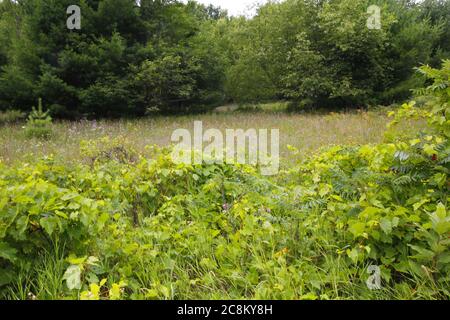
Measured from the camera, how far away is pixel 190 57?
14812 millimetres

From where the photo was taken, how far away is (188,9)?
1605 centimetres

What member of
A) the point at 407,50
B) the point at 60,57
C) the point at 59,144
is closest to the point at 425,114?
the point at 59,144

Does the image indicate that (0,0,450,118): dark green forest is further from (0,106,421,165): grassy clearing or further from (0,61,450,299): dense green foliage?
(0,61,450,299): dense green foliage

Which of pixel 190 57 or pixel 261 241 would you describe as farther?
pixel 190 57

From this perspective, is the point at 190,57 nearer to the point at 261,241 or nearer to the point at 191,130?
the point at 191,130

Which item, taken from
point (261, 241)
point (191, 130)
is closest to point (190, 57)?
point (191, 130)

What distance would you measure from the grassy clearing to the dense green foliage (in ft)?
9.15

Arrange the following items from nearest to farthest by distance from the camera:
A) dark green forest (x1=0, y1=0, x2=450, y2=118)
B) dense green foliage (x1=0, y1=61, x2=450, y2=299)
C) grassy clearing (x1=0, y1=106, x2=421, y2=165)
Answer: dense green foliage (x1=0, y1=61, x2=450, y2=299)
grassy clearing (x1=0, y1=106, x2=421, y2=165)
dark green forest (x1=0, y1=0, x2=450, y2=118)

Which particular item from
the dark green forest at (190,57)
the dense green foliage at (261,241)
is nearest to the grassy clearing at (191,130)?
the dark green forest at (190,57)

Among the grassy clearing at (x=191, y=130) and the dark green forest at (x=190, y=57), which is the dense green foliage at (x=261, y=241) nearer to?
the grassy clearing at (x=191, y=130)

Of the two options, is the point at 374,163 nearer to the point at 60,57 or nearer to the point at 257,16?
the point at 60,57

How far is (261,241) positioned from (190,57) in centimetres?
1334

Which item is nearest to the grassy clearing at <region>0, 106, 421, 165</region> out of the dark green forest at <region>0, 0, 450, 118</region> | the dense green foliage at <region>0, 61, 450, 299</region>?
the dark green forest at <region>0, 0, 450, 118</region>

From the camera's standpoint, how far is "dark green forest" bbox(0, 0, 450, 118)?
12.5m
